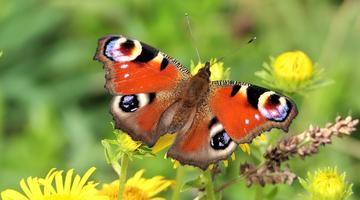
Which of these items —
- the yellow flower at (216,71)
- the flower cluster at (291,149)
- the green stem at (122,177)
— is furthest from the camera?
the yellow flower at (216,71)

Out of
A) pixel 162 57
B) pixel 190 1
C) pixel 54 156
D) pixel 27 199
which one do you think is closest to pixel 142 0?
pixel 190 1

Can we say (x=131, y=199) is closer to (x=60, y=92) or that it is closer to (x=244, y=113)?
(x=244, y=113)

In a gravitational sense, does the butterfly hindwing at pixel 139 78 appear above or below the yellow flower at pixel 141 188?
above

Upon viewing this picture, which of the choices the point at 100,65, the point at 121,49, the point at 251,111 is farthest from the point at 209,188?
the point at 100,65

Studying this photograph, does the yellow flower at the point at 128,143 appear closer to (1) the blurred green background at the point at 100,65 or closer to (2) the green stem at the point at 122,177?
(2) the green stem at the point at 122,177

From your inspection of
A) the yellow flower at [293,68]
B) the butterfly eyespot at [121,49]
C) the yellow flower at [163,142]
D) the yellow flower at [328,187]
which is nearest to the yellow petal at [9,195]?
the yellow flower at [163,142]

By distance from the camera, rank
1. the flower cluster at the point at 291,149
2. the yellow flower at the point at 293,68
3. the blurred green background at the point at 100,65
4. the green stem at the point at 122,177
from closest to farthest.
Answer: the green stem at the point at 122,177, the flower cluster at the point at 291,149, the yellow flower at the point at 293,68, the blurred green background at the point at 100,65

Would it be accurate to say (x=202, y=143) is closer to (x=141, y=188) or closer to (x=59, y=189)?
(x=141, y=188)
